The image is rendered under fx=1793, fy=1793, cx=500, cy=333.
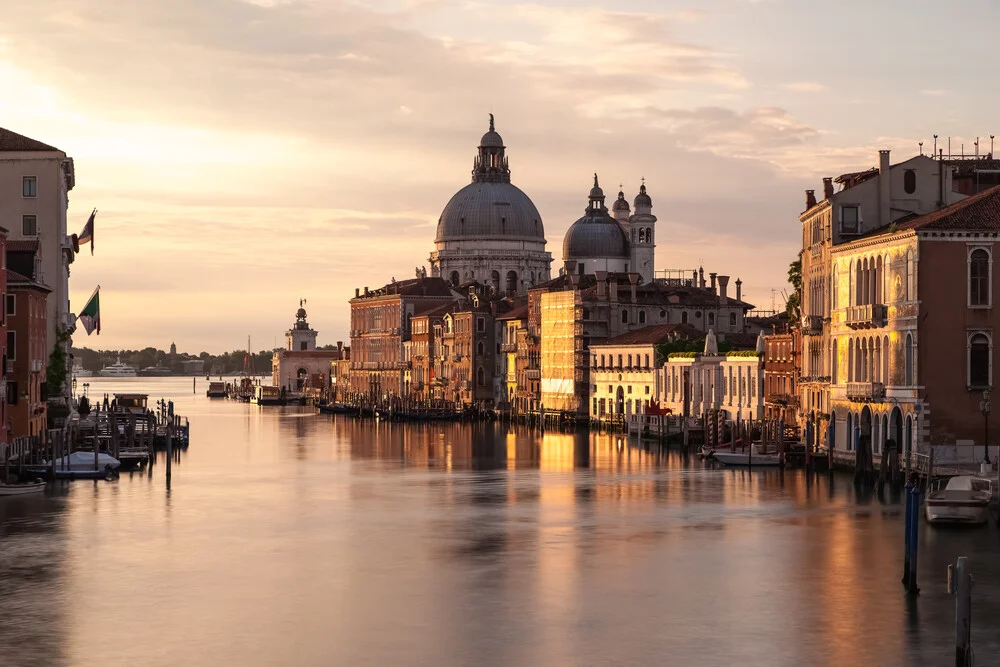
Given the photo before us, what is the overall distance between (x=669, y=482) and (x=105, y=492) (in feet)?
50.6

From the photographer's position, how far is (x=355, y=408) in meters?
127

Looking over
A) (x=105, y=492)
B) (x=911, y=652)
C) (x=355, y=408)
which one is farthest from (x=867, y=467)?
(x=355, y=408)

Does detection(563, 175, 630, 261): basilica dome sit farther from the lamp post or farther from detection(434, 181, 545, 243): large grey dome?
the lamp post

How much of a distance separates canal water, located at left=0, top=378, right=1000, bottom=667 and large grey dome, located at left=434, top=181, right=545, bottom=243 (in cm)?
8893

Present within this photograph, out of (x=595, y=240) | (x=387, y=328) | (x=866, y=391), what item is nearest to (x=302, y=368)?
(x=387, y=328)

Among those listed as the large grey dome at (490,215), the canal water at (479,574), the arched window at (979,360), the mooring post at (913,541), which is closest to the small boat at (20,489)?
the canal water at (479,574)

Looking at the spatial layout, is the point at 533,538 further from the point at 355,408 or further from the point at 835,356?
the point at 355,408

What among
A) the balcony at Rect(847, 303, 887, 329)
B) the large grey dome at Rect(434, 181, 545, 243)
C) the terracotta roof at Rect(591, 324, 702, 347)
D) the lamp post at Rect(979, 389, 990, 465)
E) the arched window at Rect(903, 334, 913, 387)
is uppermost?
the large grey dome at Rect(434, 181, 545, 243)

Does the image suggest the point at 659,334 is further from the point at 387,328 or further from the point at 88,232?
the point at 387,328

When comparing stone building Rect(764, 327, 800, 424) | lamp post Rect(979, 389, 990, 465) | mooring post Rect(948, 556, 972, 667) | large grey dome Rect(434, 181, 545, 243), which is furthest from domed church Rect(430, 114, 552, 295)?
mooring post Rect(948, 556, 972, 667)

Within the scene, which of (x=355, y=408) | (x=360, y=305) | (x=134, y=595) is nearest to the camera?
(x=134, y=595)

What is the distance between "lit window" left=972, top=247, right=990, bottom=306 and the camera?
44.4 metres

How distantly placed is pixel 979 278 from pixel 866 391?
489cm

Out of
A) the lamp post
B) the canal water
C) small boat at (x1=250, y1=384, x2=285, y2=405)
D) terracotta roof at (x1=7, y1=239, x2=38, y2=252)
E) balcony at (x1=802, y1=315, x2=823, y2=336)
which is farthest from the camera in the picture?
small boat at (x1=250, y1=384, x2=285, y2=405)
